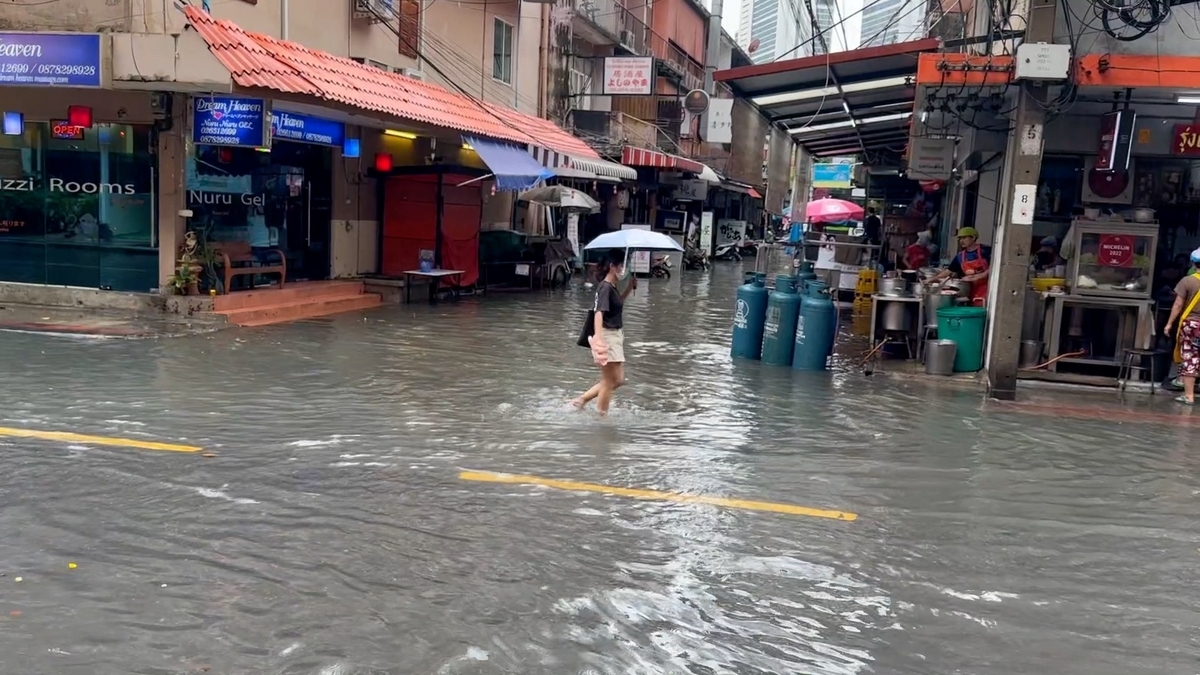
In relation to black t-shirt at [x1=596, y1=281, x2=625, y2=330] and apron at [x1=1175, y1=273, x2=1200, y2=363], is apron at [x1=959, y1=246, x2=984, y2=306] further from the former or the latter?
black t-shirt at [x1=596, y1=281, x2=625, y2=330]

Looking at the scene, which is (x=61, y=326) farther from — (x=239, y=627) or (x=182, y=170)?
(x=239, y=627)

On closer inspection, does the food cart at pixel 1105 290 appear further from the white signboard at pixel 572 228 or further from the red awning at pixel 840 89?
the white signboard at pixel 572 228

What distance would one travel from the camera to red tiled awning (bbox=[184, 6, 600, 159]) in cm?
1341

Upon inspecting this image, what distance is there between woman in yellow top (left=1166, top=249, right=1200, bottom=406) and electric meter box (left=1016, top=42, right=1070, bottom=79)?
2.62 metres

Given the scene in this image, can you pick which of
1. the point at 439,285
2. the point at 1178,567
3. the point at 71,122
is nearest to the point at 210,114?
the point at 71,122

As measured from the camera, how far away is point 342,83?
15617 mm

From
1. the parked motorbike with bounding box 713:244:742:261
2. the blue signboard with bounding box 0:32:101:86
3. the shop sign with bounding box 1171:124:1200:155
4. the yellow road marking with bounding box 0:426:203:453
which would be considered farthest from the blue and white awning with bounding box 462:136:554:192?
the parked motorbike with bounding box 713:244:742:261

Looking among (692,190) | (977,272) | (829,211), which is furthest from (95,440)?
(692,190)

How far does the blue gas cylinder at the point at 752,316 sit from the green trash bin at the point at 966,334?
7.66 ft

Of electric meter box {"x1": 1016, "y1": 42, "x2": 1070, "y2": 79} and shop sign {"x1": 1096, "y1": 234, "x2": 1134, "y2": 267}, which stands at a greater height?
electric meter box {"x1": 1016, "y1": 42, "x2": 1070, "y2": 79}

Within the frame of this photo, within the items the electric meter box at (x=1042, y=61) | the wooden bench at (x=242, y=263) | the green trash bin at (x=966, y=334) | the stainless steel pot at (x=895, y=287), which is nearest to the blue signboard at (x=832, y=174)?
the wooden bench at (x=242, y=263)

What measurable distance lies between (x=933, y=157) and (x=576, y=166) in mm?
8955

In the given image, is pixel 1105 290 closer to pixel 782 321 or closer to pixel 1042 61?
pixel 1042 61

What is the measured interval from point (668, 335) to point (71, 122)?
9468mm
